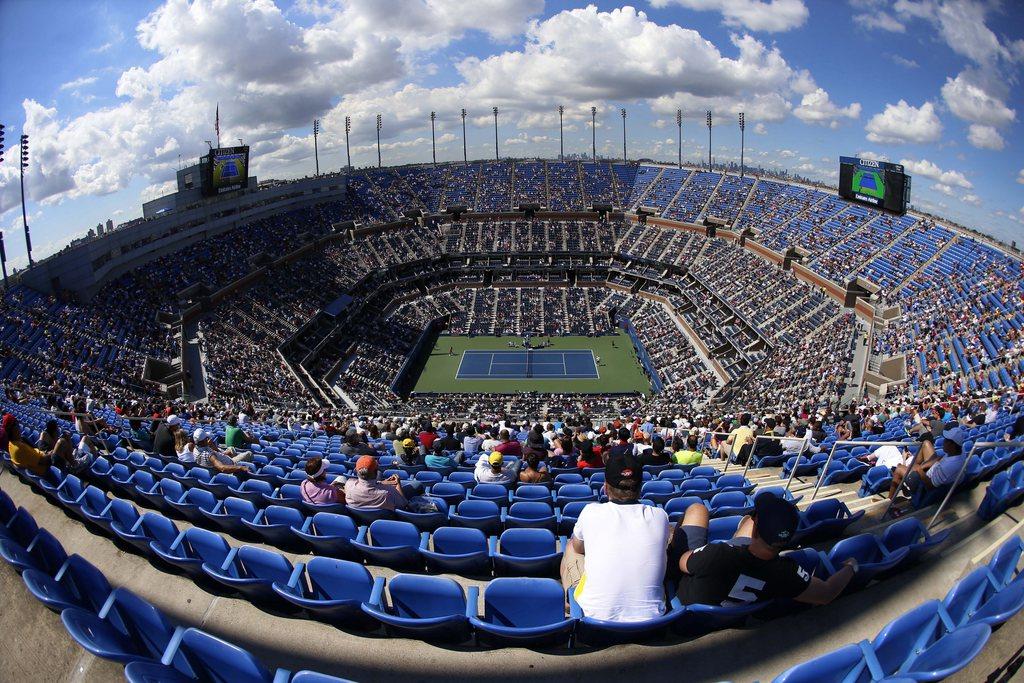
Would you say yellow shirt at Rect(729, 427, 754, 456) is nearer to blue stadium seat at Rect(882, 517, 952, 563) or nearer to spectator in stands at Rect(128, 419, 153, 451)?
blue stadium seat at Rect(882, 517, 952, 563)

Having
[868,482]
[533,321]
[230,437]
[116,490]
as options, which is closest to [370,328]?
[533,321]

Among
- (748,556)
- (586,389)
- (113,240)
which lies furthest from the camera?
(586,389)

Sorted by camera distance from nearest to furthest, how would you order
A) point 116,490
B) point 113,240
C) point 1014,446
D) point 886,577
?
1. point 886,577
2. point 1014,446
3. point 116,490
4. point 113,240

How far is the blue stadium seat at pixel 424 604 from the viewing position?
467 cm

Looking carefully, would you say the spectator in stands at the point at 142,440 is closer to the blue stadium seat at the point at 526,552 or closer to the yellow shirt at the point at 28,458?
the yellow shirt at the point at 28,458

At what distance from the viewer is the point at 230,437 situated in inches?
497

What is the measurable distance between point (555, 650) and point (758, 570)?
1.74 metres

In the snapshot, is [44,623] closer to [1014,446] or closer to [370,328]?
[1014,446]

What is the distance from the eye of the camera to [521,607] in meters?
Result: 4.75

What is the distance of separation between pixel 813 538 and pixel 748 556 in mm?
2365

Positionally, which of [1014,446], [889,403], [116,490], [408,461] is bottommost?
[889,403]

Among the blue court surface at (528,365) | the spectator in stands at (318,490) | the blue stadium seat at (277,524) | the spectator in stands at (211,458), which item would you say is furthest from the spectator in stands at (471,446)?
the blue court surface at (528,365)

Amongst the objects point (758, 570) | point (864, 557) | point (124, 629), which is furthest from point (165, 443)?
point (864, 557)

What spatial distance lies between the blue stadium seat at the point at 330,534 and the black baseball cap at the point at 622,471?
3112mm
